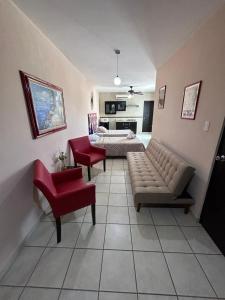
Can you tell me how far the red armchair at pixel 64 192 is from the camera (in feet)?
4.82

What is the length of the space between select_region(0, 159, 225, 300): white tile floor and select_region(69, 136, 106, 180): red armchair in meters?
1.14

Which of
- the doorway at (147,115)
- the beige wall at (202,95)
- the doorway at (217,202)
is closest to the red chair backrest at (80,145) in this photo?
the beige wall at (202,95)

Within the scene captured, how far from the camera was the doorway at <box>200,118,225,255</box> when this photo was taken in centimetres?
149

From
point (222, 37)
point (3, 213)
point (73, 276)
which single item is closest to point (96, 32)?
point (222, 37)

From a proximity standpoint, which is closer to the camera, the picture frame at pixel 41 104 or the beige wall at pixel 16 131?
the beige wall at pixel 16 131

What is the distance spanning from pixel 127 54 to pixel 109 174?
2550 millimetres

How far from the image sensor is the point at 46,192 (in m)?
1.45

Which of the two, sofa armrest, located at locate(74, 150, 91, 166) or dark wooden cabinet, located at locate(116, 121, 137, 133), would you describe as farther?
dark wooden cabinet, located at locate(116, 121, 137, 133)

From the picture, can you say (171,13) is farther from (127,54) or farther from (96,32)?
(127,54)

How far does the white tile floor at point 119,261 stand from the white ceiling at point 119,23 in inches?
99.9

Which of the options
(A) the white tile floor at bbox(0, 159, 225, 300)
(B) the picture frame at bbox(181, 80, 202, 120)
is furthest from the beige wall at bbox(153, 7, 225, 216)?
(A) the white tile floor at bbox(0, 159, 225, 300)

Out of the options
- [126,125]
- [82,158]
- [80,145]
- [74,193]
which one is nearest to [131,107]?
[126,125]

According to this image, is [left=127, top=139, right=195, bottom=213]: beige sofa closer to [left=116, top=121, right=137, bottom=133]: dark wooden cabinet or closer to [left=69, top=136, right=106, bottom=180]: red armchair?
[left=69, top=136, right=106, bottom=180]: red armchair

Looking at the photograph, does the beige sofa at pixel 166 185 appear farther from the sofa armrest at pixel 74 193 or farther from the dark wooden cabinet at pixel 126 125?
the dark wooden cabinet at pixel 126 125
